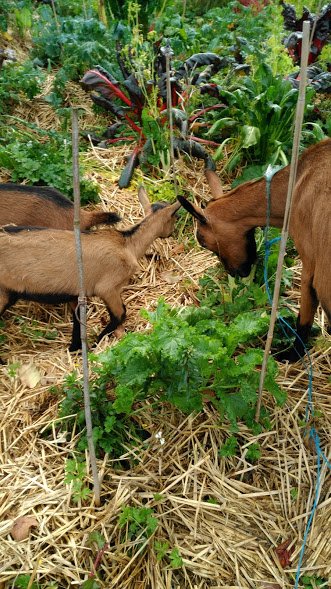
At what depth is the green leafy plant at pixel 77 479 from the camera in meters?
2.92

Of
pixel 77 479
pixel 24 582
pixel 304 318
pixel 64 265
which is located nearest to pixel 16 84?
pixel 64 265

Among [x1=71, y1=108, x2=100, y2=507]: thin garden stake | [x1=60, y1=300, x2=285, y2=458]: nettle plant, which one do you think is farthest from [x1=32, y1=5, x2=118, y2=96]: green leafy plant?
[x1=71, y1=108, x2=100, y2=507]: thin garden stake

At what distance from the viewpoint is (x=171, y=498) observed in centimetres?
300

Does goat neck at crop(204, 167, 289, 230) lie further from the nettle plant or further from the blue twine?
the nettle plant

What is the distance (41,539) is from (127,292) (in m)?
2.19

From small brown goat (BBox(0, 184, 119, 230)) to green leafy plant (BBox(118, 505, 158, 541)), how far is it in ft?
7.29

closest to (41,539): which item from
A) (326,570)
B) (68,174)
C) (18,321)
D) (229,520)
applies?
(229,520)

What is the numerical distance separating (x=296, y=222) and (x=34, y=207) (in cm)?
194

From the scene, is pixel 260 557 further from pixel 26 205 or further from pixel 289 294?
pixel 26 205

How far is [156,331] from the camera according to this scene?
2.92 metres

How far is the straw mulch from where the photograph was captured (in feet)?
9.11

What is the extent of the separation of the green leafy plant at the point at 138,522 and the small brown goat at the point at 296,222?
62.9 inches

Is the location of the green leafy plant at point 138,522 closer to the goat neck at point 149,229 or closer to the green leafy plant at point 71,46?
the goat neck at point 149,229

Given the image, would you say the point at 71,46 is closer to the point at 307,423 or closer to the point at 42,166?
the point at 42,166
